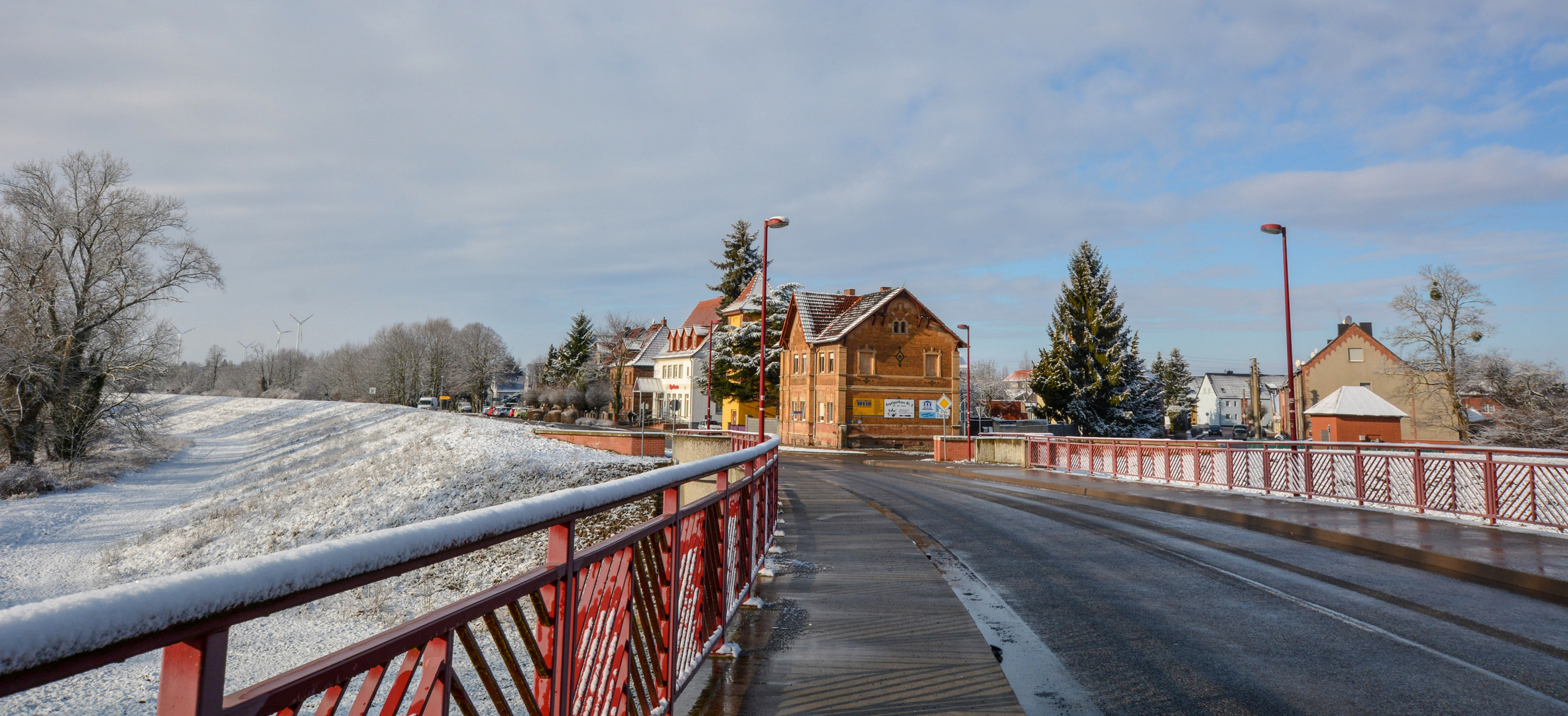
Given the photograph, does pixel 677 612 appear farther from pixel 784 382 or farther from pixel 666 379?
pixel 666 379

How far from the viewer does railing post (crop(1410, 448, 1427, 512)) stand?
44.3 feet

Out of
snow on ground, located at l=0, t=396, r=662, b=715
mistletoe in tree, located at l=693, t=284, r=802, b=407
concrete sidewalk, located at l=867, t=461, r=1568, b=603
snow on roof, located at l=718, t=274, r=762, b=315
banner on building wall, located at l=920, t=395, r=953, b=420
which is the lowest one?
snow on ground, located at l=0, t=396, r=662, b=715

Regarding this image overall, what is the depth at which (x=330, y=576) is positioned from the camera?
1584 millimetres

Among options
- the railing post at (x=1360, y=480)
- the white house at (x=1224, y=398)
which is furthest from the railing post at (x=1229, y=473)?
the white house at (x=1224, y=398)

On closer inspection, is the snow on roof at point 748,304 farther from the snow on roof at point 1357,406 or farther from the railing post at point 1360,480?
the railing post at point 1360,480

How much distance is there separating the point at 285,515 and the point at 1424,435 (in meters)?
66.4

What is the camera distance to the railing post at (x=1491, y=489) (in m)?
12.3

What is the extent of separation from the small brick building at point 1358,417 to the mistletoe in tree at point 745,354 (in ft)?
106

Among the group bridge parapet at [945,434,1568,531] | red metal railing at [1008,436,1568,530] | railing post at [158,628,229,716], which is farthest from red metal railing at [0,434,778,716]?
bridge parapet at [945,434,1568,531]

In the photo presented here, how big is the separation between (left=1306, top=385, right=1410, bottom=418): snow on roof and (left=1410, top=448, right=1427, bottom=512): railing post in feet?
130

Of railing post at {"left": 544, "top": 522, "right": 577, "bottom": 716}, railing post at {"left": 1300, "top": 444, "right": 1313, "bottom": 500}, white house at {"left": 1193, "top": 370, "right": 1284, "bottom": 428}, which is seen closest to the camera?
railing post at {"left": 544, "top": 522, "right": 577, "bottom": 716}

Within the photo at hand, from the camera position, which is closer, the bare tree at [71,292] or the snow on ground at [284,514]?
the snow on ground at [284,514]

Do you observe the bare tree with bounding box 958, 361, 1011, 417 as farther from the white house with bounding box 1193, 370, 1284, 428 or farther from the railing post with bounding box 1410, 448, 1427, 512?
the railing post with bounding box 1410, 448, 1427, 512

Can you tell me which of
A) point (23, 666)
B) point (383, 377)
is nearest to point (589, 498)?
point (23, 666)
